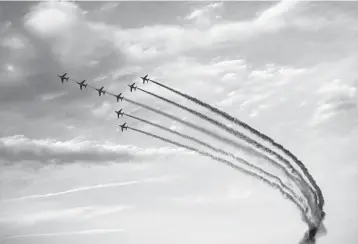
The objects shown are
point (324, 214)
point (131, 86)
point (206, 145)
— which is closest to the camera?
point (206, 145)

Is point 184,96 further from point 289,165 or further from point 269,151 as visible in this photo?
point 289,165

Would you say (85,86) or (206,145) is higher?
(85,86)

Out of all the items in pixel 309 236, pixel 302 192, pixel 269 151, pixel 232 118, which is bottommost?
pixel 309 236

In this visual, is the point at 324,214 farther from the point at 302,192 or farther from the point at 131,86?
the point at 131,86

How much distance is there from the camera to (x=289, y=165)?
372 ft

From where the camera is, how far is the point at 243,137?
111062mm

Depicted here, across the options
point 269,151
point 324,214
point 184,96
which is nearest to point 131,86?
point 184,96

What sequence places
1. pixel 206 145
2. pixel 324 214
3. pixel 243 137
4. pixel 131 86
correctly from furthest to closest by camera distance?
pixel 131 86 < pixel 324 214 < pixel 206 145 < pixel 243 137

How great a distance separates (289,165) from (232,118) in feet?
68.1

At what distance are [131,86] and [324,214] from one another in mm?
76357

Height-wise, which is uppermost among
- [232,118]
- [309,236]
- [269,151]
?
[232,118]

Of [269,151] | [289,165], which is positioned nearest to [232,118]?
[269,151]

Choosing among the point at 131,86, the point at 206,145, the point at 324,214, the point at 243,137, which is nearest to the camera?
the point at 243,137

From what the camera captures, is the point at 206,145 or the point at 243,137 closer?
the point at 243,137
